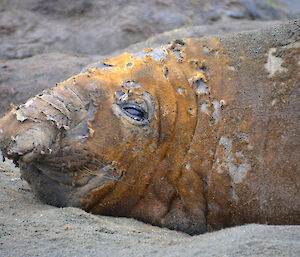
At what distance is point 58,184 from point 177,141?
823mm

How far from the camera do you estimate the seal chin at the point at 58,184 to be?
302 cm

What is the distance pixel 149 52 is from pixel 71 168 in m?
1.02

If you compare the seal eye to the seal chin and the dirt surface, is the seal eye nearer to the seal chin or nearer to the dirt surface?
the seal chin

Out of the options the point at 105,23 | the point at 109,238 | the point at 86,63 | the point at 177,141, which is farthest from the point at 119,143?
the point at 105,23

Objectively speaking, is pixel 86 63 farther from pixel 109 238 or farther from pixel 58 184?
pixel 109 238

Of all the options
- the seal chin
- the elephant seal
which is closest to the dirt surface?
the seal chin

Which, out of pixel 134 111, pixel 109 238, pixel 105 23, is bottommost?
pixel 109 238

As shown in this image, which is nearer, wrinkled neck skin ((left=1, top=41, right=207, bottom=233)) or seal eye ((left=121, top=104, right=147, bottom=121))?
wrinkled neck skin ((left=1, top=41, right=207, bottom=233))

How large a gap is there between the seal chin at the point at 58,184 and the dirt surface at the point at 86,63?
11 centimetres

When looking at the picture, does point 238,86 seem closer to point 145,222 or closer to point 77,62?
point 145,222

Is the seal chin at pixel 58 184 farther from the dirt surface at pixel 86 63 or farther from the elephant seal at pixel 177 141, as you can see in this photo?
the dirt surface at pixel 86 63

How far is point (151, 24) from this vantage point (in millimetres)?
7387

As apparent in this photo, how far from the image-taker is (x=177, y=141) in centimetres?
313

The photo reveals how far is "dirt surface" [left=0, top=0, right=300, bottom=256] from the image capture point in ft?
7.63
